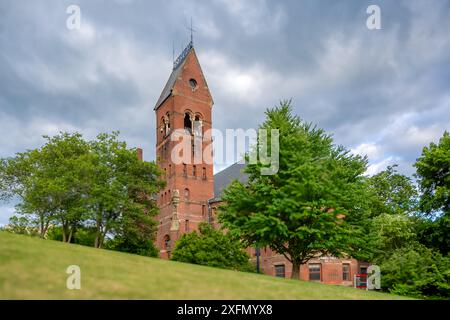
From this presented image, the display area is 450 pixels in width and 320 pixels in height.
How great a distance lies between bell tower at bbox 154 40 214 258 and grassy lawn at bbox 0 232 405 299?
125ft

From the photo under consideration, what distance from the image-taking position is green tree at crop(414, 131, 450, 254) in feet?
103

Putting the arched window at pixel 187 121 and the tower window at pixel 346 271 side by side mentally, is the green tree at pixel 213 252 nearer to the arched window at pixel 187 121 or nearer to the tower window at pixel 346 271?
the tower window at pixel 346 271

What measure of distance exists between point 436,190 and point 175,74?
41.4 m

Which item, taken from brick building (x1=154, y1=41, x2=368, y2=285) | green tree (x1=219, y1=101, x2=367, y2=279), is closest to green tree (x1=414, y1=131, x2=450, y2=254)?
green tree (x1=219, y1=101, x2=367, y2=279)

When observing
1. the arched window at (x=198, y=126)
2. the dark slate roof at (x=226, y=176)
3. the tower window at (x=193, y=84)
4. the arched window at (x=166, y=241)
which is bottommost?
the arched window at (x=166, y=241)

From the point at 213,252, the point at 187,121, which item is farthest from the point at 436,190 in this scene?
the point at 187,121

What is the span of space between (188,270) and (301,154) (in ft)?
33.7

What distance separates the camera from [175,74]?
62562 mm

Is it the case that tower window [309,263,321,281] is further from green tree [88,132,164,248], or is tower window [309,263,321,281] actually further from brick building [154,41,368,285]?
green tree [88,132,164,248]

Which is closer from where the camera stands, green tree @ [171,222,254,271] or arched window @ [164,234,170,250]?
green tree @ [171,222,254,271]

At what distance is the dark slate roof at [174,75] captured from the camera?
60500mm

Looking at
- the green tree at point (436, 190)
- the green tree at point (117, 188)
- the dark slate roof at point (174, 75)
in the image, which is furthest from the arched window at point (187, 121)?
the green tree at point (436, 190)

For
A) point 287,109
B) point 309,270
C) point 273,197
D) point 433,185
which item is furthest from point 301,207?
point 309,270
